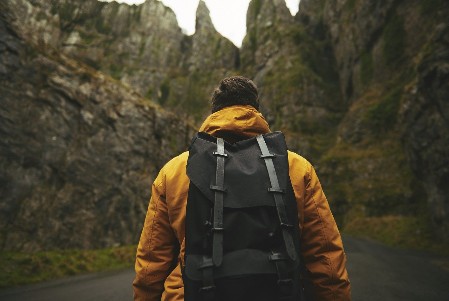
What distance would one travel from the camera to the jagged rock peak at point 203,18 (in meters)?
85.8

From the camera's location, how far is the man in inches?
95.9

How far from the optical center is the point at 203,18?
86.2 m

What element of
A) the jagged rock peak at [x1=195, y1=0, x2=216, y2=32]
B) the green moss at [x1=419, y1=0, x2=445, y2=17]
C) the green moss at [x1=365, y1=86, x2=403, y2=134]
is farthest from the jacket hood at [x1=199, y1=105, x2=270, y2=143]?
the jagged rock peak at [x1=195, y1=0, x2=216, y2=32]

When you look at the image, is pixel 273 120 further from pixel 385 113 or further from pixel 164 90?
pixel 164 90

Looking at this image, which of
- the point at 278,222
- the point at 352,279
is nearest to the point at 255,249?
the point at 278,222

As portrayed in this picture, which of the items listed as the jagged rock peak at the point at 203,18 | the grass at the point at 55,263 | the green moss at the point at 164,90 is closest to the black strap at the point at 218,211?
the grass at the point at 55,263

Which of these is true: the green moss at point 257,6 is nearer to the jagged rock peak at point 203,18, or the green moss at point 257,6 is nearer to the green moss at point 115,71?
the jagged rock peak at point 203,18

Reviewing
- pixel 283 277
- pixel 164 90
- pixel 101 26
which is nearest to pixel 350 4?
pixel 164 90

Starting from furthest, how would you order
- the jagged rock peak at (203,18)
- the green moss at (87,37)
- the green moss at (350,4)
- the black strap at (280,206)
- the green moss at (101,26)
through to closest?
the jagged rock peak at (203,18), the green moss at (101,26), the green moss at (87,37), the green moss at (350,4), the black strap at (280,206)

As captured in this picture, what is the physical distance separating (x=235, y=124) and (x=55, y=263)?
16.3 metres

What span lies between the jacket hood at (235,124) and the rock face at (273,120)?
18.0m

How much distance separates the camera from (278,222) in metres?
2.16

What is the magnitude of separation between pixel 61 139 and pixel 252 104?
69.7ft

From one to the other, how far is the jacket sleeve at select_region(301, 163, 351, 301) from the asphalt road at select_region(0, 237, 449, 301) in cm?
660
